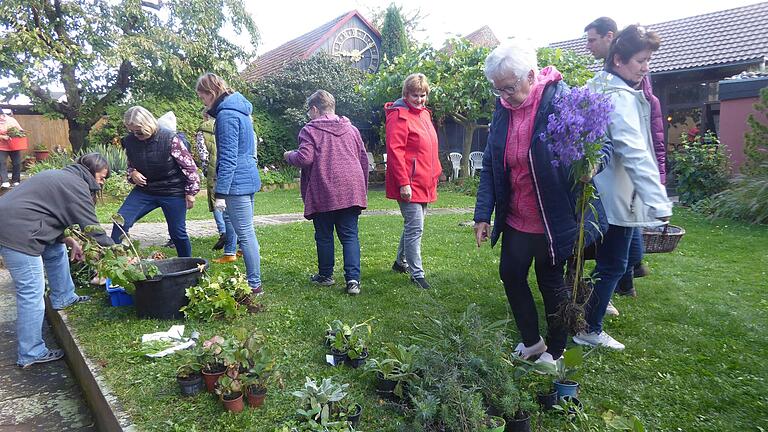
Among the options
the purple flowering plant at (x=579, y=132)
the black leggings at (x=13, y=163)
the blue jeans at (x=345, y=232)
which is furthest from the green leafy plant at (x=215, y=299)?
the black leggings at (x=13, y=163)

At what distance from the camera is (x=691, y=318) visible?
3512 millimetres

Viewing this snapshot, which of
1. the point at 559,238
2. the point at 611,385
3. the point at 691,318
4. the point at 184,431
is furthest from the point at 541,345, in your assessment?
the point at 184,431

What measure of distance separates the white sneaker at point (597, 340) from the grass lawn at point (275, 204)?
7212 mm

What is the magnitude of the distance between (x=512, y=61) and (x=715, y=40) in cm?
1426

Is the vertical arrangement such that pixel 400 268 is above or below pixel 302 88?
below

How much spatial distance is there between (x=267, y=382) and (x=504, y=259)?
1431 millimetres

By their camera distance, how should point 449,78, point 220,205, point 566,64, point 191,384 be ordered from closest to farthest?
point 191,384 < point 220,205 < point 566,64 < point 449,78

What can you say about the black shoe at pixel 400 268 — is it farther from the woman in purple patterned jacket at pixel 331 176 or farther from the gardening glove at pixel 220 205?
the gardening glove at pixel 220 205

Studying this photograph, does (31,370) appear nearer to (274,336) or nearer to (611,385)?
(274,336)

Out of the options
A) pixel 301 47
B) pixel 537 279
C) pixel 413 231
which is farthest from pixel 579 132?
pixel 301 47

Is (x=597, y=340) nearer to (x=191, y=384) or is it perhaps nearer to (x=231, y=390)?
(x=231, y=390)

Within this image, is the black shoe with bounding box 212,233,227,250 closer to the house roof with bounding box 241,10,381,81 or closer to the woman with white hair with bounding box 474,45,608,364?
the woman with white hair with bounding box 474,45,608,364

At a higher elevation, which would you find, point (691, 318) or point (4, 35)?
point (4, 35)

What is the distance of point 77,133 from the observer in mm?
13180
